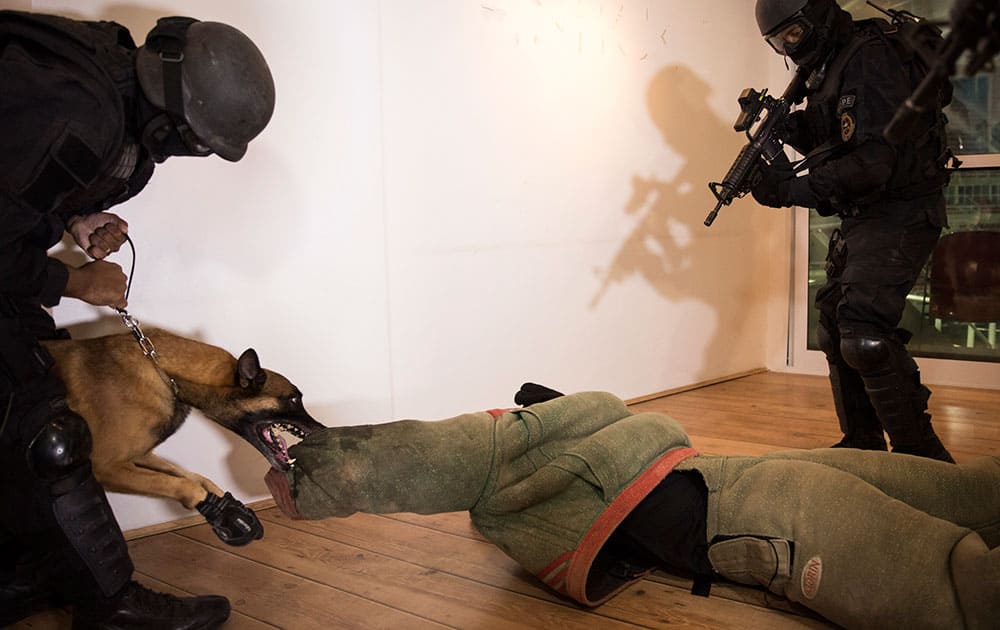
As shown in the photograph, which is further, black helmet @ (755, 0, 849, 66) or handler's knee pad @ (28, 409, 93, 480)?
black helmet @ (755, 0, 849, 66)

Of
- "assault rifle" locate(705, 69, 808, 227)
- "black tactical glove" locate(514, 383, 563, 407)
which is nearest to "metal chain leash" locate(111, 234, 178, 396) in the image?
"black tactical glove" locate(514, 383, 563, 407)

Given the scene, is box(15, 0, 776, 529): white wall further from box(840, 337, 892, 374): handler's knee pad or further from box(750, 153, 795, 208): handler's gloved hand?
box(840, 337, 892, 374): handler's knee pad

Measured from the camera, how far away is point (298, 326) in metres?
2.77

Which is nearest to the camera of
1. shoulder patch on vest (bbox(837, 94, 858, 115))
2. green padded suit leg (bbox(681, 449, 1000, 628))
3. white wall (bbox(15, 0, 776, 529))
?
green padded suit leg (bbox(681, 449, 1000, 628))

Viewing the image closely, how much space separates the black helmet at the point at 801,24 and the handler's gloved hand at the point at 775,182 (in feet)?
1.21

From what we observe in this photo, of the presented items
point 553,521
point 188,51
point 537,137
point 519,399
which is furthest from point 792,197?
point 188,51

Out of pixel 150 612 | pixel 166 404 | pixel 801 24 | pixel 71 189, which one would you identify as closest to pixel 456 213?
pixel 801 24

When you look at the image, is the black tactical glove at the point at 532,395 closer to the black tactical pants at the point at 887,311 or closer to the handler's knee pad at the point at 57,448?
the handler's knee pad at the point at 57,448

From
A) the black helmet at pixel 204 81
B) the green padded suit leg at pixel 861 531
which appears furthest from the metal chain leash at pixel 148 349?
the green padded suit leg at pixel 861 531

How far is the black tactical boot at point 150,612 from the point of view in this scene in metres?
1.70

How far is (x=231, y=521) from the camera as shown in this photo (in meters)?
1.91

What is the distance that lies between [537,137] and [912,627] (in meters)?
2.50

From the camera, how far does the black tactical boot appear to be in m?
1.70

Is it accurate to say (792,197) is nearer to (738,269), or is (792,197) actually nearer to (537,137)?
(537,137)
